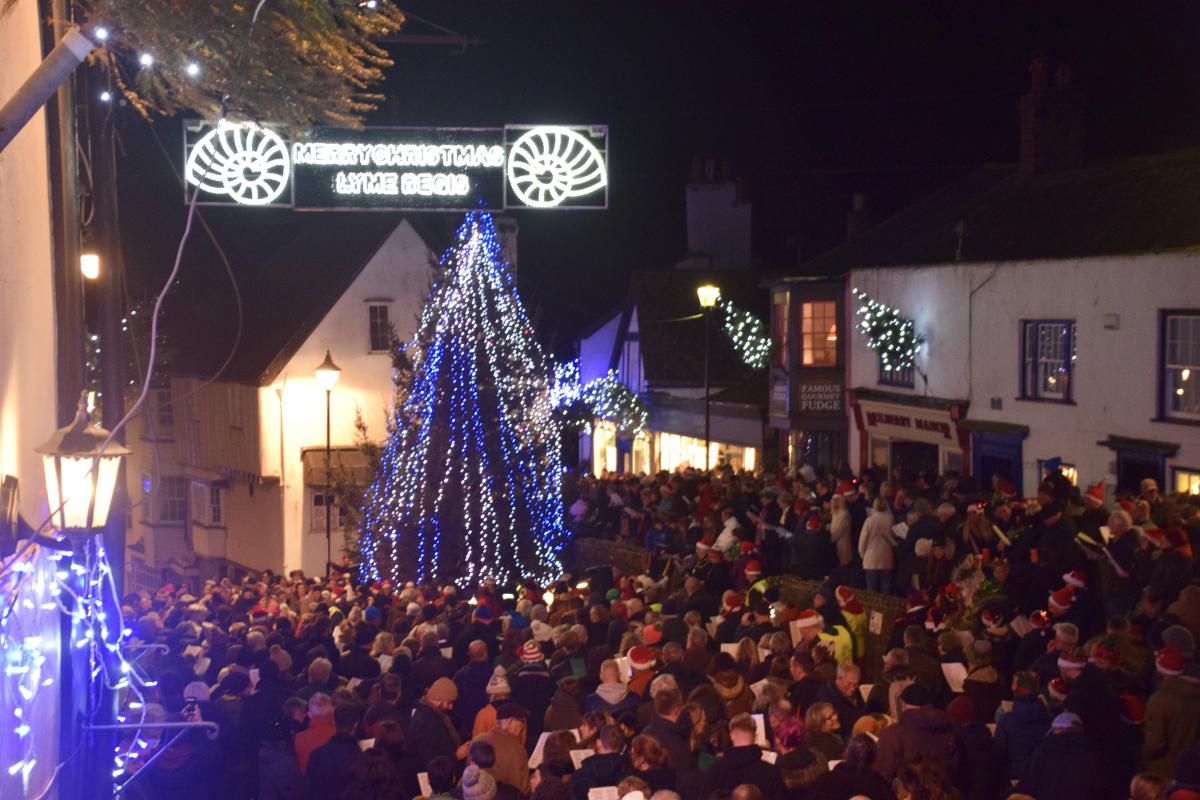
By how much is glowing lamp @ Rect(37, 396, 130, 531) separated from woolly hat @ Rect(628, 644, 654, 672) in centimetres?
447

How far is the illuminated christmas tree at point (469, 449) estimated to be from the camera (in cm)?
2286

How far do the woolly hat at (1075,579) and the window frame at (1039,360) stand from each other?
10.2 m

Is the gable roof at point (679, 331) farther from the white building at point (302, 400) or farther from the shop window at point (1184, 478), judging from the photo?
the shop window at point (1184, 478)

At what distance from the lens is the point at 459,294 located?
898 inches

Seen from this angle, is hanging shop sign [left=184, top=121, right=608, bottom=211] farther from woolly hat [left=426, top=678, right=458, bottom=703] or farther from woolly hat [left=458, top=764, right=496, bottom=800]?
woolly hat [left=458, top=764, right=496, bottom=800]

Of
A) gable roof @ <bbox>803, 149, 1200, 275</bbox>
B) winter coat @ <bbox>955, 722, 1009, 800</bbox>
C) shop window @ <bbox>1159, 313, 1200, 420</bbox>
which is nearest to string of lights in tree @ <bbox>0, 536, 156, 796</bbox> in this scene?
winter coat @ <bbox>955, 722, 1009, 800</bbox>

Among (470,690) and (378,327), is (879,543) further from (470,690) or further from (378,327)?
(378,327)

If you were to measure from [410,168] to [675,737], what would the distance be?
28.8ft

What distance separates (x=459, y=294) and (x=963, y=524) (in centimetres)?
1006

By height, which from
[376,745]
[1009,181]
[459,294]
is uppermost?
[1009,181]

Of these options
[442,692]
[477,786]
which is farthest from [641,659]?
[477,786]

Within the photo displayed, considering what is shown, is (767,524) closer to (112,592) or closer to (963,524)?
(963,524)

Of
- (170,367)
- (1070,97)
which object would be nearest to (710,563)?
(1070,97)

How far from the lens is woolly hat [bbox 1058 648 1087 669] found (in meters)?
9.59
